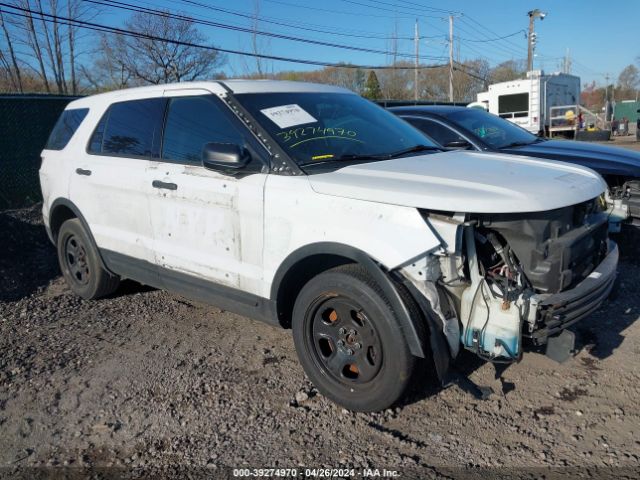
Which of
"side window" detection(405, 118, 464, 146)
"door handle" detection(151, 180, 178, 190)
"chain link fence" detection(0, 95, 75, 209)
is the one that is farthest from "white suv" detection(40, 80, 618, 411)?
"chain link fence" detection(0, 95, 75, 209)

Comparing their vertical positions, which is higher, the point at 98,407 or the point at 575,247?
the point at 575,247

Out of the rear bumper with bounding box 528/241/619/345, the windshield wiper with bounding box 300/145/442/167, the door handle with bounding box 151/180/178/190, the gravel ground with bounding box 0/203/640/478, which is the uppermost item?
the windshield wiper with bounding box 300/145/442/167

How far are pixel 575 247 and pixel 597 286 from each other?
12.7 inches

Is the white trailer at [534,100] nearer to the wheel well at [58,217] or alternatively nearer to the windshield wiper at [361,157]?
the windshield wiper at [361,157]

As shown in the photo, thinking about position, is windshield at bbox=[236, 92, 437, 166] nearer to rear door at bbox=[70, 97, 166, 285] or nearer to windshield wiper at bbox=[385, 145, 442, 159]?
windshield wiper at bbox=[385, 145, 442, 159]

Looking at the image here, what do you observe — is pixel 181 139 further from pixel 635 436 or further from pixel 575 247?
pixel 635 436

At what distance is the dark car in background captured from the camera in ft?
18.2

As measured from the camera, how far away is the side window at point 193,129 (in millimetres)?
3725

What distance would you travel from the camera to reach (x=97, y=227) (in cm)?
484

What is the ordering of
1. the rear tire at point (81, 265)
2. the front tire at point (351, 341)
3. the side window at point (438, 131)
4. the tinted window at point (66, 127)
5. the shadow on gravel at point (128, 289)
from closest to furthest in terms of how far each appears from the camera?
the front tire at point (351, 341)
the rear tire at point (81, 265)
the tinted window at point (66, 127)
the shadow on gravel at point (128, 289)
the side window at point (438, 131)

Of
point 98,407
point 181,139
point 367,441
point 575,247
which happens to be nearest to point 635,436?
point 575,247

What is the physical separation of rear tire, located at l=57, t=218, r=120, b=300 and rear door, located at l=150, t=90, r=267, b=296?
3.87 ft

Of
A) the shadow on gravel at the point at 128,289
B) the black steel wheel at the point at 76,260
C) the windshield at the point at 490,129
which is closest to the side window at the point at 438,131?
Answer: the windshield at the point at 490,129

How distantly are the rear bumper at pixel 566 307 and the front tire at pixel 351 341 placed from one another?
72cm
